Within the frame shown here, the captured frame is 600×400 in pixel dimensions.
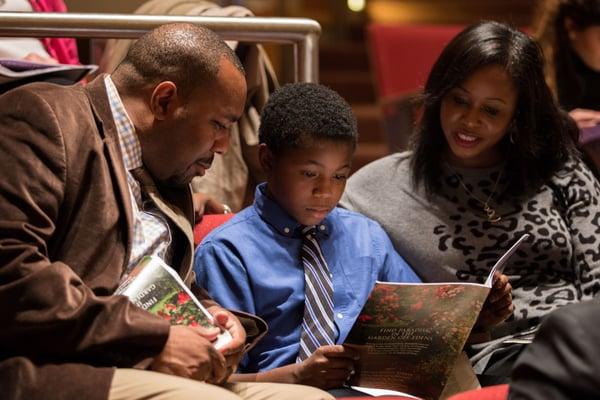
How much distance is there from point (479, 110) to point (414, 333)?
67 centimetres

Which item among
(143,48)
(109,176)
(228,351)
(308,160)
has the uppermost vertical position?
(143,48)

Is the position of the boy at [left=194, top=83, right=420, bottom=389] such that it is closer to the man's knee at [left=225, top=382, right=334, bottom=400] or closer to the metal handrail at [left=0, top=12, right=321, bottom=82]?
the man's knee at [left=225, top=382, right=334, bottom=400]

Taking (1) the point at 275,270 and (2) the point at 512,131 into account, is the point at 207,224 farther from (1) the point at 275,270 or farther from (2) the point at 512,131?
(2) the point at 512,131

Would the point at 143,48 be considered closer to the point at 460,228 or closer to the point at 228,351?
the point at 228,351

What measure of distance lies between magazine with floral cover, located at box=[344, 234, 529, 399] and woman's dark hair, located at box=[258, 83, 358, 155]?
402 mm

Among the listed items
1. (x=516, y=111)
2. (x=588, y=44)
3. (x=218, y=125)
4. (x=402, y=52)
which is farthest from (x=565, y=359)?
(x=402, y=52)

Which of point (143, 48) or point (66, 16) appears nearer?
point (143, 48)

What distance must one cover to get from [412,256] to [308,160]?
0.44 metres

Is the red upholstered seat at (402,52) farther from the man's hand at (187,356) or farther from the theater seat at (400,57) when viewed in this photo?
the man's hand at (187,356)

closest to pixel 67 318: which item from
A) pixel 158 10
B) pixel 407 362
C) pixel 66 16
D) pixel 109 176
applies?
pixel 109 176

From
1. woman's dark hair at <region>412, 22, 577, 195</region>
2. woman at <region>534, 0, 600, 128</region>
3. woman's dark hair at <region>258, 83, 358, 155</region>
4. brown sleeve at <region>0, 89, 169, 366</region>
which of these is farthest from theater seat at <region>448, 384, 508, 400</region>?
woman at <region>534, 0, 600, 128</region>

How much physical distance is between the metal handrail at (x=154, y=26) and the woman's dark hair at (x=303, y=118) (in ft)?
0.97

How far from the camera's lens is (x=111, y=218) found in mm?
1853

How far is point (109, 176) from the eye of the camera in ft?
6.18
